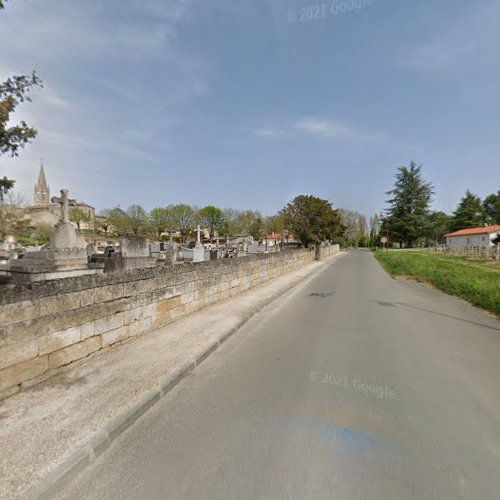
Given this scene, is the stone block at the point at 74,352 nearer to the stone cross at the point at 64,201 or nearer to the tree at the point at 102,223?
the stone cross at the point at 64,201

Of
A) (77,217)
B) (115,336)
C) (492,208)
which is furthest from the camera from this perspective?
(492,208)

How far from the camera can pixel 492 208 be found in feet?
229

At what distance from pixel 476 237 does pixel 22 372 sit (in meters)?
74.0

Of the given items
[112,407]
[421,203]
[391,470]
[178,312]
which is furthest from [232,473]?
[421,203]

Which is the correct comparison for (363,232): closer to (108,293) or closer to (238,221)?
(238,221)

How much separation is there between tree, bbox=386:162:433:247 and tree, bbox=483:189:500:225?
2018 cm

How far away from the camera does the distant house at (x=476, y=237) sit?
169ft

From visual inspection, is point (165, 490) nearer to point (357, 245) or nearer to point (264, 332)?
point (264, 332)

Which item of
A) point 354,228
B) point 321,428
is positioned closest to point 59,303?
point 321,428

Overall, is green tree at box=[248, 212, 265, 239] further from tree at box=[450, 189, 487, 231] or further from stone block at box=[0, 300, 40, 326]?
stone block at box=[0, 300, 40, 326]

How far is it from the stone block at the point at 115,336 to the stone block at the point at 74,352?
105 millimetres

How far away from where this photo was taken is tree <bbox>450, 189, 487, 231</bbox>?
70.0 meters

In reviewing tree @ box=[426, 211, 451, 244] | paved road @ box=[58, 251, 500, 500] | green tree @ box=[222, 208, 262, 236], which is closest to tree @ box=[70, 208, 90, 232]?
green tree @ box=[222, 208, 262, 236]

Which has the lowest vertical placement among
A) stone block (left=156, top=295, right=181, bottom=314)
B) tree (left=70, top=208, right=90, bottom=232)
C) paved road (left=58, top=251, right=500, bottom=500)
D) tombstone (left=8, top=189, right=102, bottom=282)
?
paved road (left=58, top=251, right=500, bottom=500)
